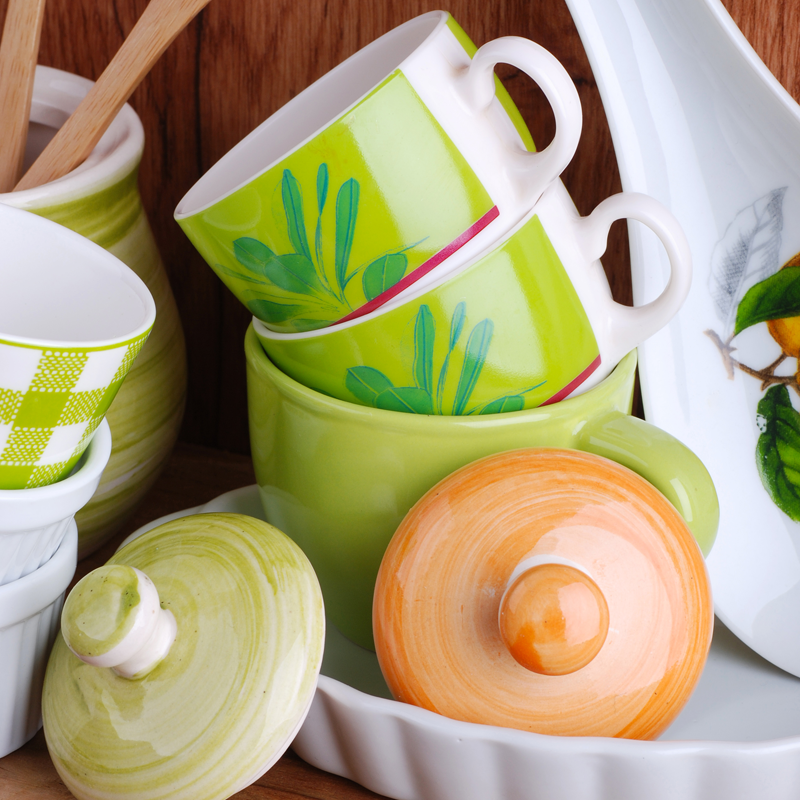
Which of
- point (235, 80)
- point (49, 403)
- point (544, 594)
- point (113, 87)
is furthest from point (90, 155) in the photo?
point (544, 594)

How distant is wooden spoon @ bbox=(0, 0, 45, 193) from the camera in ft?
1.77

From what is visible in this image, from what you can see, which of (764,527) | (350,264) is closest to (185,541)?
(350,264)

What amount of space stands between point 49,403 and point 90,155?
10.2 inches

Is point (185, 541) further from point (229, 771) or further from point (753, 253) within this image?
point (753, 253)

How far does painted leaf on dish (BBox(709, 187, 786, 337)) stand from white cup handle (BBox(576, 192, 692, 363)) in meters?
0.12

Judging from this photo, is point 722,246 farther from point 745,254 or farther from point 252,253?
point 252,253

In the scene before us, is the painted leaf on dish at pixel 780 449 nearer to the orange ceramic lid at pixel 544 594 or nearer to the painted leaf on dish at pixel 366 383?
the orange ceramic lid at pixel 544 594

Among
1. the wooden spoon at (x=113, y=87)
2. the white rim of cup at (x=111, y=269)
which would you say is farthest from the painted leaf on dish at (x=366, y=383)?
the wooden spoon at (x=113, y=87)

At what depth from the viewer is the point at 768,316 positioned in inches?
21.9

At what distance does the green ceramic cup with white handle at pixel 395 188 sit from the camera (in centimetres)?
41

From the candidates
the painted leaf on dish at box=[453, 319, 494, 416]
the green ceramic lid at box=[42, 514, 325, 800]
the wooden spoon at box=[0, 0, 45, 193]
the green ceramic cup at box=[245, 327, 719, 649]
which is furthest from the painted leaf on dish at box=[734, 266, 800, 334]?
the wooden spoon at box=[0, 0, 45, 193]

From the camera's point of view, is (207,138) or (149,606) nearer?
(149,606)

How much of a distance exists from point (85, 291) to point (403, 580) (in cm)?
22

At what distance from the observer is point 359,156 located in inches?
16.0
